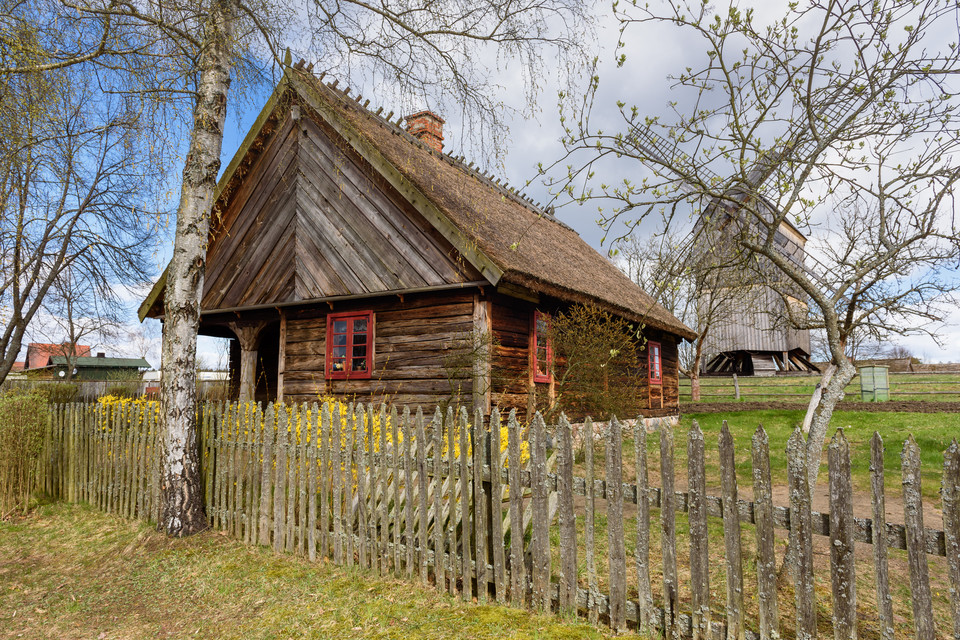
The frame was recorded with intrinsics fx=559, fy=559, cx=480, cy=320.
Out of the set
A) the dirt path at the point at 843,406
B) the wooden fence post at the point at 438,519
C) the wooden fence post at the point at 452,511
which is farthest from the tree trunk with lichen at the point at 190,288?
the dirt path at the point at 843,406

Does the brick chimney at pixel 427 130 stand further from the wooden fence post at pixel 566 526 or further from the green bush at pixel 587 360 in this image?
the wooden fence post at pixel 566 526

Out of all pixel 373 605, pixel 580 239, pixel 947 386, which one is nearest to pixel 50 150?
pixel 373 605

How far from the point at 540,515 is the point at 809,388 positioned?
21.2 m

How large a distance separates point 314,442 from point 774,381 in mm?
24236

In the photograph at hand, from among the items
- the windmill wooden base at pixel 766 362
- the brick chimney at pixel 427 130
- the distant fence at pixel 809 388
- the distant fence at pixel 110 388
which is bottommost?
the distant fence at pixel 809 388

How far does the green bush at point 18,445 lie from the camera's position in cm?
769

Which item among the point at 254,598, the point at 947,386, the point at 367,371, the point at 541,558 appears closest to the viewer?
the point at 541,558

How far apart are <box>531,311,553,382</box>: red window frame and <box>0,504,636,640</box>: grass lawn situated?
6719mm

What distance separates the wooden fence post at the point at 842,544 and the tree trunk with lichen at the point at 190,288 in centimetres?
599

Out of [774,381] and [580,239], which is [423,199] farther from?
[774,381]

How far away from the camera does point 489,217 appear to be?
1243cm

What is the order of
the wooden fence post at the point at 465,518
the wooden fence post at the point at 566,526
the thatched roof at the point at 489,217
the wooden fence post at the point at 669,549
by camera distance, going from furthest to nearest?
1. the thatched roof at the point at 489,217
2. the wooden fence post at the point at 465,518
3. the wooden fence post at the point at 566,526
4. the wooden fence post at the point at 669,549

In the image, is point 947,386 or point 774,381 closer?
point 947,386

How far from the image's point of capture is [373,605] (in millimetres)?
4289
